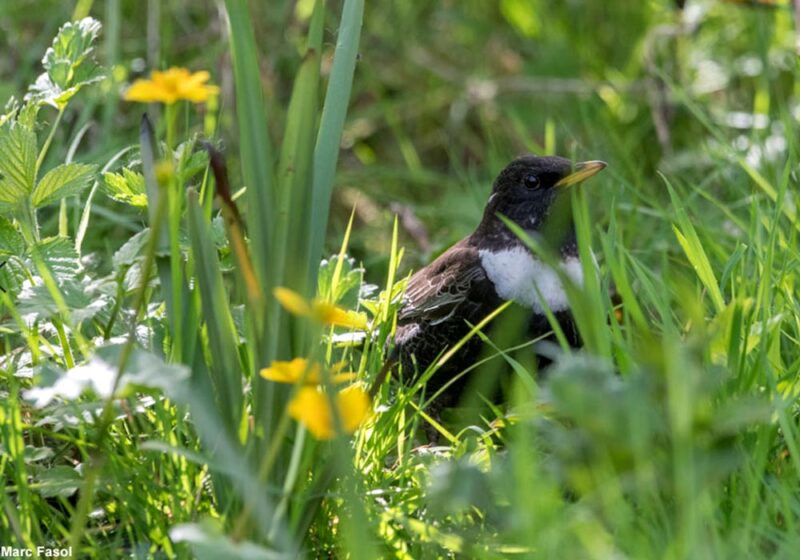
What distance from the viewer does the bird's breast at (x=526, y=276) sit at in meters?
3.40

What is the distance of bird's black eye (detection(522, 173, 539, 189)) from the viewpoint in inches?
148

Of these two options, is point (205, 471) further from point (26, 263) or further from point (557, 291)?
point (557, 291)

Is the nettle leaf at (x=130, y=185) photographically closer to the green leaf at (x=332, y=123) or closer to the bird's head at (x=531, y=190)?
the green leaf at (x=332, y=123)

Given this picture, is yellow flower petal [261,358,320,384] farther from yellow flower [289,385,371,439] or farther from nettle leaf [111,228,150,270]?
nettle leaf [111,228,150,270]

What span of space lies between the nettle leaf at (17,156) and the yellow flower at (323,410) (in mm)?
1064

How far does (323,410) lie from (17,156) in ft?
3.83

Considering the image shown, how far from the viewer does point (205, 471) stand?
246cm

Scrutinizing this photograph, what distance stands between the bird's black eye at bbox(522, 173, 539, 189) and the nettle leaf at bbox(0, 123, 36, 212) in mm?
1576

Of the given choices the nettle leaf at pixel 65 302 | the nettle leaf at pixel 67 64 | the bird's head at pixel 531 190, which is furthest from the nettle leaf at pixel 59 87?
the bird's head at pixel 531 190

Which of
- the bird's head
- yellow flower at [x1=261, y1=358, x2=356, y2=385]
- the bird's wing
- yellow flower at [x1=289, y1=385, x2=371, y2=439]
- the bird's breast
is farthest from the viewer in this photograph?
the bird's head

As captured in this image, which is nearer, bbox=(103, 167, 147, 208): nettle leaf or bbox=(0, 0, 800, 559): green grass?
bbox=(0, 0, 800, 559): green grass

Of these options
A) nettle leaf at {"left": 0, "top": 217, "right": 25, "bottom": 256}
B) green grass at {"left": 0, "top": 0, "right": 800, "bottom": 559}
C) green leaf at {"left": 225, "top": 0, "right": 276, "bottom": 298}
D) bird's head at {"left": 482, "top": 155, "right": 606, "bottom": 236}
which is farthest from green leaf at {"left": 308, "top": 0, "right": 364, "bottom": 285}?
bird's head at {"left": 482, "top": 155, "right": 606, "bottom": 236}

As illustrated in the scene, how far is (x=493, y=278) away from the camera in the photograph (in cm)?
353

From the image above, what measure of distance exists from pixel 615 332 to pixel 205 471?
96 cm
